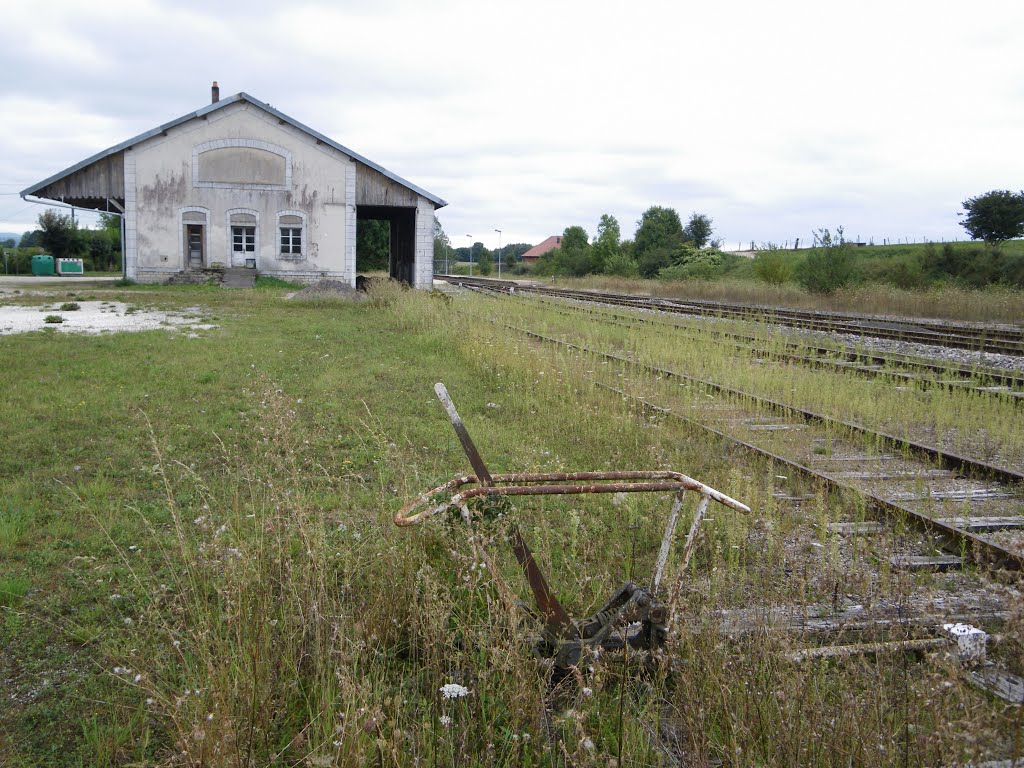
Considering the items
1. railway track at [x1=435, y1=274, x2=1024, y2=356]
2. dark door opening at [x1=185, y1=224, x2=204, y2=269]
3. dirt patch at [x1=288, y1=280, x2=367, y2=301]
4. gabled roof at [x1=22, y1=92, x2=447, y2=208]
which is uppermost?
gabled roof at [x1=22, y1=92, x2=447, y2=208]

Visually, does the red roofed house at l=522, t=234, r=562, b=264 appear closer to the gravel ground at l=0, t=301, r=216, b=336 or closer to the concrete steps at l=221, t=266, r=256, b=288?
the concrete steps at l=221, t=266, r=256, b=288

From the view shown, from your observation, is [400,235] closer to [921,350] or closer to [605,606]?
[921,350]

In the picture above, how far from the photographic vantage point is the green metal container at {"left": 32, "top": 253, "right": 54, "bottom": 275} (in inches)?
1817

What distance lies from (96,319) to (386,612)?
1639 cm

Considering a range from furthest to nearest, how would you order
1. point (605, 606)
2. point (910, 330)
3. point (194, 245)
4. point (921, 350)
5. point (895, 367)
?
point (194, 245) → point (910, 330) → point (921, 350) → point (895, 367) → point (605, 606)

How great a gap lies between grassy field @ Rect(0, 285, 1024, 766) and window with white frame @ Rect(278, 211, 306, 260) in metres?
22.9

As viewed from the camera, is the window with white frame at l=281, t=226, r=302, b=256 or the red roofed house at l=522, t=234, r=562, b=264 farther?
the red roofed house at l=522, t=234, r=562, b=264

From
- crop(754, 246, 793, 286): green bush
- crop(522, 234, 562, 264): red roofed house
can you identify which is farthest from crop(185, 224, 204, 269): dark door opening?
crop(522, 234, 562, 264): red roofed house

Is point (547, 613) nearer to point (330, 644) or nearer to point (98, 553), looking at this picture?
point (330, 644)

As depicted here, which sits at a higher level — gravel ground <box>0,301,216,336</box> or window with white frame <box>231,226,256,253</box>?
window with white frame <box>231,226,256,253</box>

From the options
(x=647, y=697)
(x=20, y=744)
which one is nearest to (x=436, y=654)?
(x=647, y=697)

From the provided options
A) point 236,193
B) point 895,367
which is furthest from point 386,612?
point 236,193

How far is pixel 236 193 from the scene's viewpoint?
97.4 ft

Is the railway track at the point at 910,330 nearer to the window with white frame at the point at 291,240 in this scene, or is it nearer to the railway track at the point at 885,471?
the railway track at the point at 885,471
